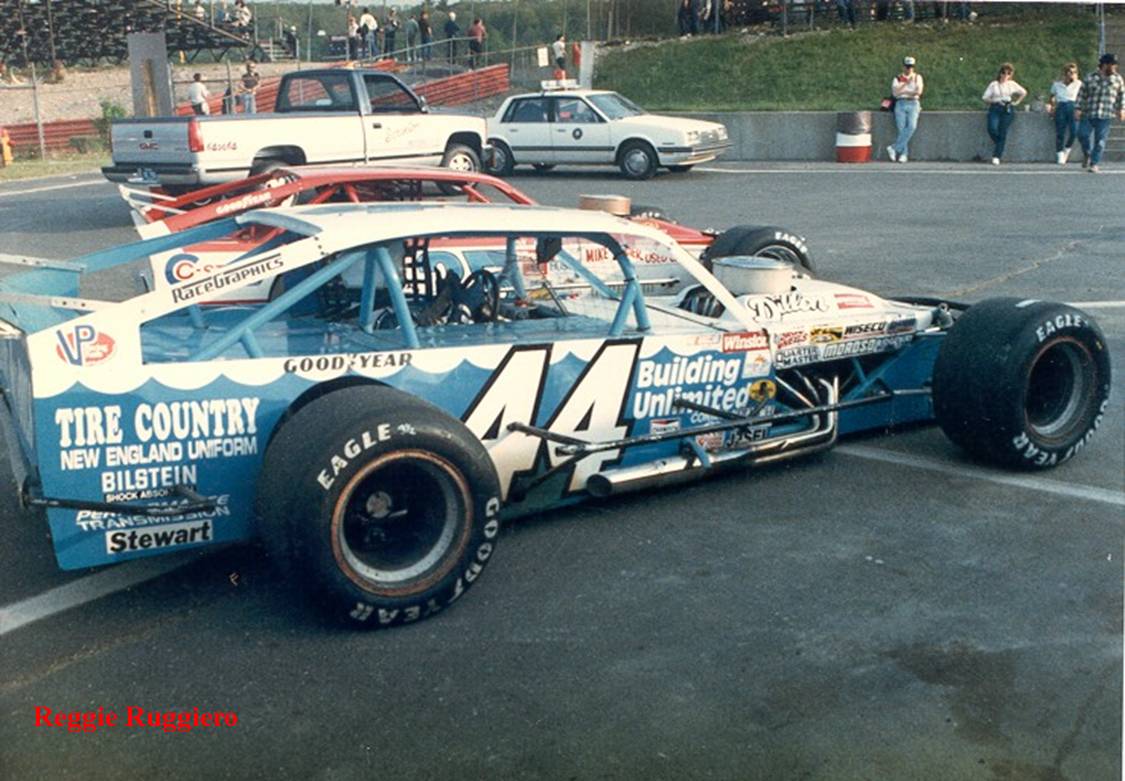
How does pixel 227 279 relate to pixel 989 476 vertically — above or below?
above

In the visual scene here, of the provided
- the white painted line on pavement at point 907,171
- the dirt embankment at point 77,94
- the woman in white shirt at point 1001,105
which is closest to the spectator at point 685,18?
the white painted line on pavement at point 907,171

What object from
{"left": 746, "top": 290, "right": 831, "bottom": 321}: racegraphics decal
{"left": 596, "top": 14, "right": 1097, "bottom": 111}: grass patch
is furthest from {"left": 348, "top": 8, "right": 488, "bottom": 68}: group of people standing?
{"left": 746, "top": 290, "right": 831, "bottom": 321}: racegraphics decal

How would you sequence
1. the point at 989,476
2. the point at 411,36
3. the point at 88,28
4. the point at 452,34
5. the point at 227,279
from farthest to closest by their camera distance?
the point at 452,34 < the point at 411,36 < the point at 88,28 < the point at 989,476 < the point at 227,279

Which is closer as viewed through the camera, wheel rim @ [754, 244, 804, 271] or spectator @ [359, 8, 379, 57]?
wheel rim @ [754, 244, 804, 271]

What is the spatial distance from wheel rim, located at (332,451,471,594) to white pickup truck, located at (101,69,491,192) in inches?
443

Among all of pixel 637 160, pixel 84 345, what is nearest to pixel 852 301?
pixel 84 345

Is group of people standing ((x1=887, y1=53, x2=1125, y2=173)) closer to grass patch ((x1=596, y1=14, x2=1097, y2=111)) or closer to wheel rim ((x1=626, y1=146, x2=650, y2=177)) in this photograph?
grass patch ((x1=596, y1=14, x2=1097, y2=111))

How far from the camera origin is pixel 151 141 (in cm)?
1515

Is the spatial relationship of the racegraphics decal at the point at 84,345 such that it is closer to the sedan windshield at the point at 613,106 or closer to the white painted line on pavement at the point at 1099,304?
the white painted line on pavement at the point at 1099,304

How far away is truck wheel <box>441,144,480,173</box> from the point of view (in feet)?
57.0

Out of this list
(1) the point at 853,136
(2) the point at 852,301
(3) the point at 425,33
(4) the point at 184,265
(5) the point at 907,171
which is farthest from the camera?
(3) the point at 425,33

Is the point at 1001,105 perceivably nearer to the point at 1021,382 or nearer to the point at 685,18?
the point at 685,18

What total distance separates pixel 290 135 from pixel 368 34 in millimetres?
23244

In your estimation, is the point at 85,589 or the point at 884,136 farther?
the point at 884,136
